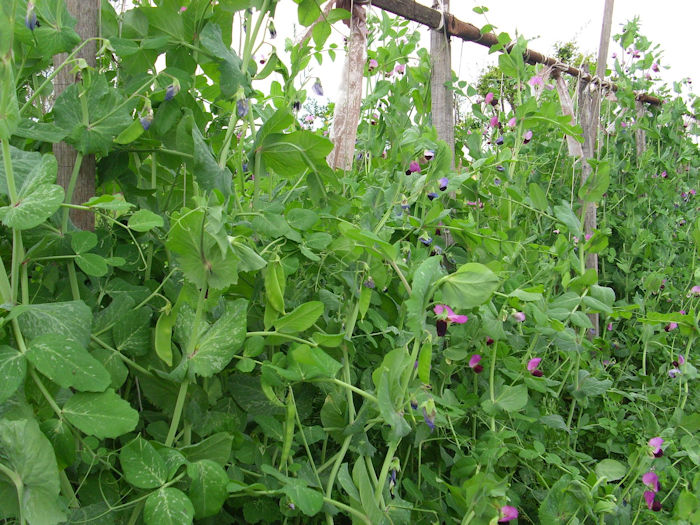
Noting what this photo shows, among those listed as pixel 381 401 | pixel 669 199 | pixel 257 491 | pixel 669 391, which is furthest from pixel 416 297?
pixel 669 199

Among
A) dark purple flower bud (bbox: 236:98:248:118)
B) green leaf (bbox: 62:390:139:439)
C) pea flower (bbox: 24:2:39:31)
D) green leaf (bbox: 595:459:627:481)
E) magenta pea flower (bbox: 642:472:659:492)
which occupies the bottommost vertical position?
magenta pea flower (bbox: 642:472:659:492)

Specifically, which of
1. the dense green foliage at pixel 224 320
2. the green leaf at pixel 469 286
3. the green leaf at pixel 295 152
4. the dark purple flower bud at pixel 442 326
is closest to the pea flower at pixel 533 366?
the dense green foliage at pixel 224 320

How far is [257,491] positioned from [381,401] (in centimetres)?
23

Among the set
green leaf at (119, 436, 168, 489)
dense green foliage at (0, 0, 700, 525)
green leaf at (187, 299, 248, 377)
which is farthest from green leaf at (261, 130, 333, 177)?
green leaf at (119, 436, 168, 489)

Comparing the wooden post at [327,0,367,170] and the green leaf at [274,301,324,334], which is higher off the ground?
the wooden post at [327,0,367,170]

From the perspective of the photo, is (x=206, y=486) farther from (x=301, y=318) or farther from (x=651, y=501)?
(x=651, y=501)

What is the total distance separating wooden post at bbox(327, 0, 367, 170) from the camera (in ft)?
8.13

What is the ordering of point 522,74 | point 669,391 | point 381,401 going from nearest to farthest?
point 381,401 < point 669,391 < point 522,74

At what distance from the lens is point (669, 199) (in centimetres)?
372

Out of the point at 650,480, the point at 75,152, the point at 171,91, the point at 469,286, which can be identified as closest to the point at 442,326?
the point at 469,286

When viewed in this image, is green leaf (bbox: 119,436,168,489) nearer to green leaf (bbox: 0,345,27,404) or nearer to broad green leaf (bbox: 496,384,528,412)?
green leaf (bbox: 0,345,27,404)

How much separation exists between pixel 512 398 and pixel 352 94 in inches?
62.7

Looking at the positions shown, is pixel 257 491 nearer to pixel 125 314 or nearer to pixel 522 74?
pixel 125 314

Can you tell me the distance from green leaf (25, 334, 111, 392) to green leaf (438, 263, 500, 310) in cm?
52
